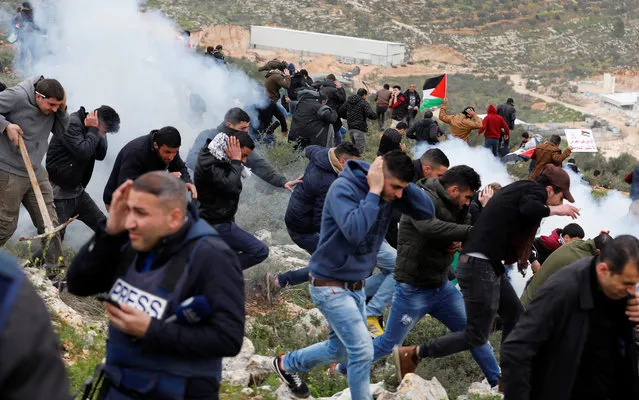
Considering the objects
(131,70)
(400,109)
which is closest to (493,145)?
(400,109)

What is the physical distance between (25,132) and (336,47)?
1546 inches

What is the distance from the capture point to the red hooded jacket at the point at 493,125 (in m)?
16.2

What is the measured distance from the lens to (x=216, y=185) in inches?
240

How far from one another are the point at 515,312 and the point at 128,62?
10244mm

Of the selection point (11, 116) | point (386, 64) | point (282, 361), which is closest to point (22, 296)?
point (282, 361)

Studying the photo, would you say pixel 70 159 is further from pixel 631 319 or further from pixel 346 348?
pixel 631 319

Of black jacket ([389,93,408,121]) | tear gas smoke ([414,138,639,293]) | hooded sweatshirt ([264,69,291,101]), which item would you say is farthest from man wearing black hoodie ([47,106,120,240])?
black jacket ([389,93,408,121])

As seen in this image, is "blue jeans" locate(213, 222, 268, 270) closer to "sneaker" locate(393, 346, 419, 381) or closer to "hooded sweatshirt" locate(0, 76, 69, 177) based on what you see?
"sneaker" locate(393, 346, 419, 381)

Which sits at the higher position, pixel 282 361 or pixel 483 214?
pixel 483 214

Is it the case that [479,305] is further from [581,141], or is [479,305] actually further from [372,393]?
[581,141]

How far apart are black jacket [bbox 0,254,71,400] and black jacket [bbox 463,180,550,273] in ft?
11.5

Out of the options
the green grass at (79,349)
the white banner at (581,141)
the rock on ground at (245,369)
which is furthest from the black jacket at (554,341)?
the white banner at (581,141)

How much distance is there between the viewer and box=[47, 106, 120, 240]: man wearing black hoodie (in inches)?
263

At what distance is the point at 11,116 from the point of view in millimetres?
6312
